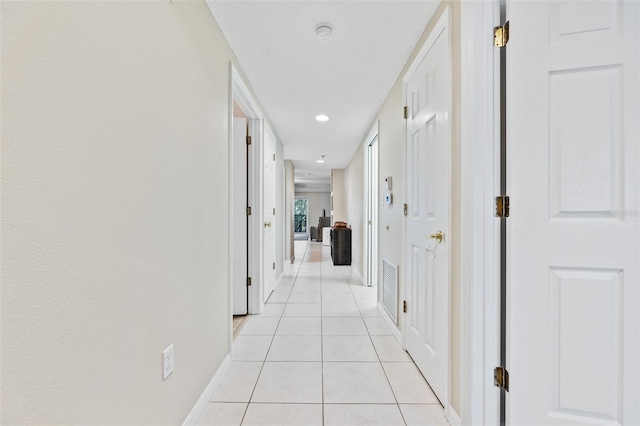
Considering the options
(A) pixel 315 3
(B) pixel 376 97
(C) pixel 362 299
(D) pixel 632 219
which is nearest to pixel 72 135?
(A) pixel 315 3

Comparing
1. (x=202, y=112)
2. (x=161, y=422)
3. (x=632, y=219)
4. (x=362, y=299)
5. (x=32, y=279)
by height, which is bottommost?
(x=362, y=299)

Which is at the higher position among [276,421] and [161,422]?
[161,422]

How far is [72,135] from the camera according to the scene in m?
0.74

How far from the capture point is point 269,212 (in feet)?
12.0

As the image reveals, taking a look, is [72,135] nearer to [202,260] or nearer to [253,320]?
→ [202,260]

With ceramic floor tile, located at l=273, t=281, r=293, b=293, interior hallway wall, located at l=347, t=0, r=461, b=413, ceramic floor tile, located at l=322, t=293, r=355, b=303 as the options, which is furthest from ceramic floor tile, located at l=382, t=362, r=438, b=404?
ceramic floor tile, located at l=273, t=281, r=293, b=293

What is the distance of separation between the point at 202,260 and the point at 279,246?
300 cm

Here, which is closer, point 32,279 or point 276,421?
point 32,279

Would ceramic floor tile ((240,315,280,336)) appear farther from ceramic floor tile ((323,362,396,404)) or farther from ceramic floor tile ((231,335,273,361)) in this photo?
ceramic floor tile ((323,362,396,404))

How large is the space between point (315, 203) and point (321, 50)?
38.9 feet

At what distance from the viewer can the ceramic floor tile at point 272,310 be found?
118 inches

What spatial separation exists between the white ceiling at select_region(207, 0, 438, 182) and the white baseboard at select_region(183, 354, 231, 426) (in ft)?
7.07

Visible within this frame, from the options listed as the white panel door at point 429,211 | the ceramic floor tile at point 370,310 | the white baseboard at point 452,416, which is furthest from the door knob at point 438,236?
the ceramic floor tile at point 370,310

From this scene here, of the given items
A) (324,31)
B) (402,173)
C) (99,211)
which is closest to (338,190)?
(402,173)
